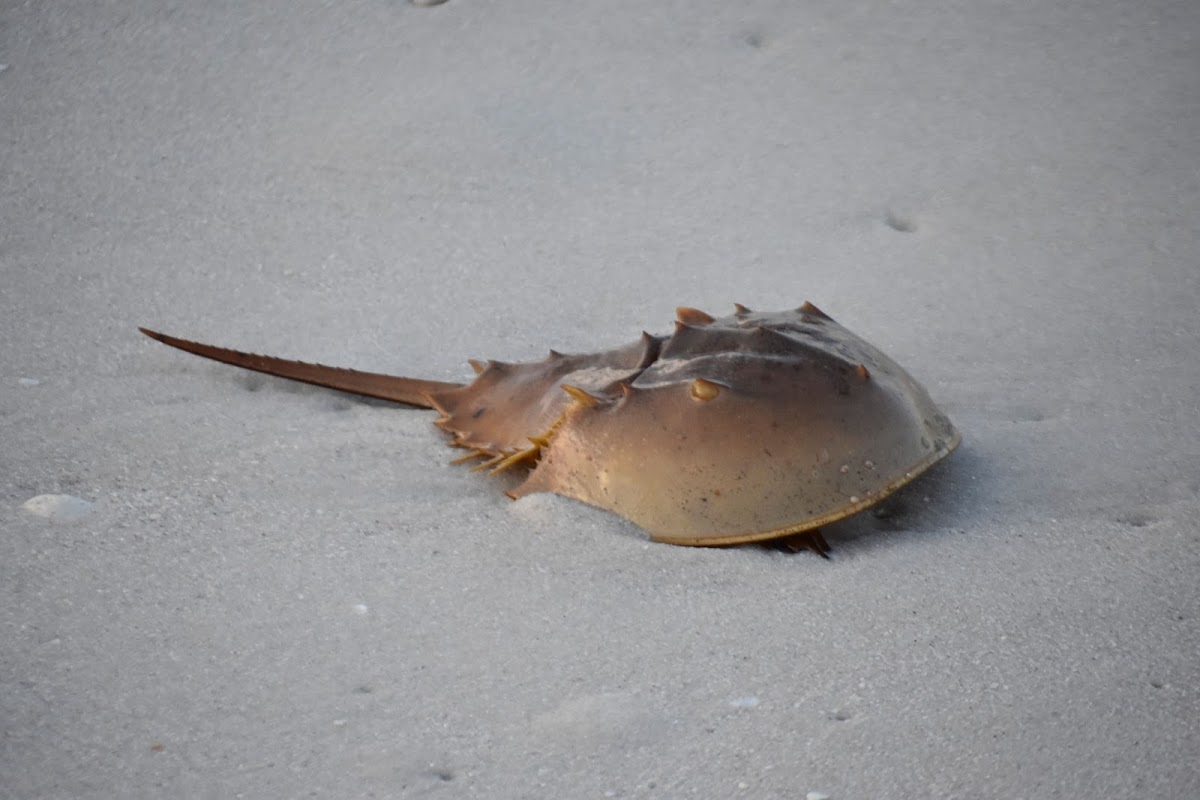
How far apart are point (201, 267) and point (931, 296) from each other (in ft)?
6.59

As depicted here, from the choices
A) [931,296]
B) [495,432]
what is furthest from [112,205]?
[931,296]

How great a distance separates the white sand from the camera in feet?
5.24

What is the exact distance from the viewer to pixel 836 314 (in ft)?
10.4

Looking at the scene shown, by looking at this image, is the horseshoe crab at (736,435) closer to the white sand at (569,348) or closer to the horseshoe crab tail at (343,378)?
the white sand at (569,348)

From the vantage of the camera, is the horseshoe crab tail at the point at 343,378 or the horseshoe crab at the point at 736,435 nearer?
the horseshoe crab at the point at 736,435

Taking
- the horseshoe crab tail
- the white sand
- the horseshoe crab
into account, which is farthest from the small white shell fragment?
the horseshoe crab

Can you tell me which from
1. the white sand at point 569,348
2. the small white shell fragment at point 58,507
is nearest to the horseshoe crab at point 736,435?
the white sand at point 569,348

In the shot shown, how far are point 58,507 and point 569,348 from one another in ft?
4.29

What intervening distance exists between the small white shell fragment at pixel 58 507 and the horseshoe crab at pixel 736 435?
2.50 feet

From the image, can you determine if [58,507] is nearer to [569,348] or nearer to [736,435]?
[736,435]

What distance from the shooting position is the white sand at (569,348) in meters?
1.60

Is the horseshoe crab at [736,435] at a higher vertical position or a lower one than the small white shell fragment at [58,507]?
higher

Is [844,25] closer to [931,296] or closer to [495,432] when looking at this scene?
[931,296]

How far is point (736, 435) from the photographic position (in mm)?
1991
